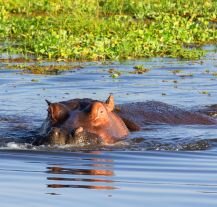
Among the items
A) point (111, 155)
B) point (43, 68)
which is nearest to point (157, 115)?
point (111, 155)

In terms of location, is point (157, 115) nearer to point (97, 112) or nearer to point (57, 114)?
point (97, 112)

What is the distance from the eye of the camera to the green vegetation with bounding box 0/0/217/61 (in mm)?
16094

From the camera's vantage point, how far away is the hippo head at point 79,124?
324 inches

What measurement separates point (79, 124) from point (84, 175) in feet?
3.65

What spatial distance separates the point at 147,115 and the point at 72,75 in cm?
400

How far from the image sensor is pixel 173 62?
15.6 metres

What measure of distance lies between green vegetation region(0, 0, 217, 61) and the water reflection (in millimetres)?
7811

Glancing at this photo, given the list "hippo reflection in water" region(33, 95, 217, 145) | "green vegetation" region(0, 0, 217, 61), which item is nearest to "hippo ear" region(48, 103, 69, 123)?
"hippo reflection in water" region(33, 95, 217, 145)

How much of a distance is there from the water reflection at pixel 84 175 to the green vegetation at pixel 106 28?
7.81 m

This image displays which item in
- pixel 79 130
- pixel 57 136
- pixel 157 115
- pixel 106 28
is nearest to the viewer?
pixel 57 136

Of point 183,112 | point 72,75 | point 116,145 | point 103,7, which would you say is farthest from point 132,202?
point 103,7

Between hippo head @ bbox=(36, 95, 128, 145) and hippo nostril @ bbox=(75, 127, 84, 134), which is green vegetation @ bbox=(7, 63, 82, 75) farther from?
hippo nostril @ bbox=(75, 127, 84, 134)

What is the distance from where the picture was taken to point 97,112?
8.50m

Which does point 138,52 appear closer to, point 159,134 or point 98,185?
point 159,134
